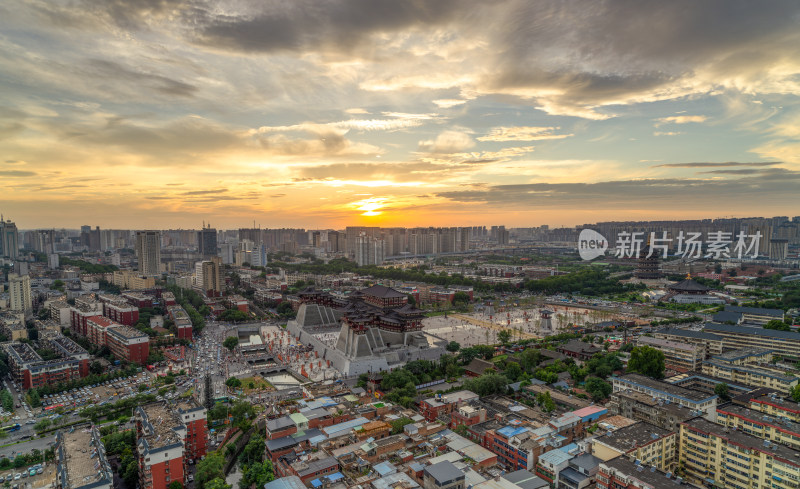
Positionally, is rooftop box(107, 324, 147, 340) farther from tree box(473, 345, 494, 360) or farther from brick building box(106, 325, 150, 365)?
tree box(473, 345, 494, 360)

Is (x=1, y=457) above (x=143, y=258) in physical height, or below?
below

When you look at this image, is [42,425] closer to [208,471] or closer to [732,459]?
[208,471]

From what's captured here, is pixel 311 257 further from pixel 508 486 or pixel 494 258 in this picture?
pixel 508 486

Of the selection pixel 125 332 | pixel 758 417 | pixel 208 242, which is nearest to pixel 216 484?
pixel 758 417

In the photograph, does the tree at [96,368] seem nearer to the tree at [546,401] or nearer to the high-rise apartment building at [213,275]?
the high-rise apartment building at [213,275]

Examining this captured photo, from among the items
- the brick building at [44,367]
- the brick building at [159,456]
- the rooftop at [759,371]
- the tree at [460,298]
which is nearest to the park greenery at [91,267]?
the brick building at [44,367]

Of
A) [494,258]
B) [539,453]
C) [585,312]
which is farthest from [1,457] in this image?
[494,258]

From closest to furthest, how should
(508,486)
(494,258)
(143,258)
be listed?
1. (508,486)
2. (143,258)
3. (494,258)

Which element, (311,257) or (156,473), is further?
(311,257)
